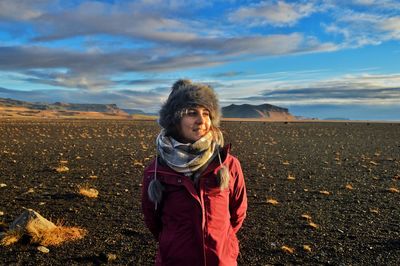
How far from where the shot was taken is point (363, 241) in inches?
266

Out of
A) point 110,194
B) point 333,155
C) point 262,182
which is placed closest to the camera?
point 110,194

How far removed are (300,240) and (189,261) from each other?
4.11 m

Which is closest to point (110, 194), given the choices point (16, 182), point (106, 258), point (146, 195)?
point (16, 182)

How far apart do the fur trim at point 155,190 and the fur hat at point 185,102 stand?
1.56 feet

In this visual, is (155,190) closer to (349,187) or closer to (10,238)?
(10,238)

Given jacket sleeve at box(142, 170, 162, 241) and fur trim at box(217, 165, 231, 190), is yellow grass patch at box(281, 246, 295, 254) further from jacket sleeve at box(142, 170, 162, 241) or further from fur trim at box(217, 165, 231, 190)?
fur trim at box(217, 165, 231, 190)

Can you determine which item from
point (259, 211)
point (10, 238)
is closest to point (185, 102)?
point (10, 238)

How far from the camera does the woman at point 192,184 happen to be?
3082 mm

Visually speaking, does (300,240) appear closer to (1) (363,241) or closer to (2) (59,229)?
(1) (363,241)

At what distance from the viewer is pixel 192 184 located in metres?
3.08

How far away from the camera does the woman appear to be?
3.08 metres

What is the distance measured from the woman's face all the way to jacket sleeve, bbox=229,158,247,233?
39 cm

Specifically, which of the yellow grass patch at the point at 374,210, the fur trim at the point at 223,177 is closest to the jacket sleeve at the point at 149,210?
the fur trim at the point at 223,177

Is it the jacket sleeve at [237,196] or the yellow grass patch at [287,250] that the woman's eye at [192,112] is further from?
the yellow grass patch at [287,250]
